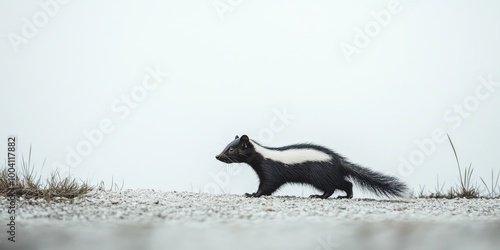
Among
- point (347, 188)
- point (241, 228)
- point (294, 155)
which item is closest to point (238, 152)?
point (294, 155)

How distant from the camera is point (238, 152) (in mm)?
8719

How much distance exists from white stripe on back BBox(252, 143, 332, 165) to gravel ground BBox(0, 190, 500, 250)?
2.27 metres

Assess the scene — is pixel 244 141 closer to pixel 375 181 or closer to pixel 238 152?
pixel 238 152

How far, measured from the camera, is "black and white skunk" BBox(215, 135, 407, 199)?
8.41 m

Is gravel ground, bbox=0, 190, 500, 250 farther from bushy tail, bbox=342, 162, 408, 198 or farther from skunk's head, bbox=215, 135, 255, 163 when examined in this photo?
skunk's head, bbox=215, 135, 255, 163

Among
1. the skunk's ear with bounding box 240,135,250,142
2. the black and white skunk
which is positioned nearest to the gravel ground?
the black and white skunk

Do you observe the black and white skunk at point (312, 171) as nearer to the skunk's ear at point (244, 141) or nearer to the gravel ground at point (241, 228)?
the skunk's ear at point (244, 141)

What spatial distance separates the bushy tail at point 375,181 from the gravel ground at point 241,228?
2.03 m

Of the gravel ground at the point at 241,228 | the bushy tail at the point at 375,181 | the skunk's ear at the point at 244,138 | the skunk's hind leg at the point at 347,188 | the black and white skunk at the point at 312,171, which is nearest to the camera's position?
the gravel ground at the point at 241,228

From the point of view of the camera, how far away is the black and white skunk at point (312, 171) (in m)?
8.41

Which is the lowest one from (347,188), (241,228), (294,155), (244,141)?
(241,228)

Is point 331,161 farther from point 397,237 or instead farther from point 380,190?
point 397,237

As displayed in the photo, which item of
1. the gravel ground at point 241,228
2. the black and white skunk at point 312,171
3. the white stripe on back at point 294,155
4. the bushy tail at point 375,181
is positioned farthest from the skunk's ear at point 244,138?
the gravel ground at point 241,228

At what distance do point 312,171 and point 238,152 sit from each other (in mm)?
1151
